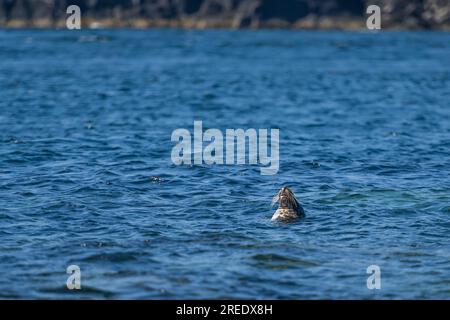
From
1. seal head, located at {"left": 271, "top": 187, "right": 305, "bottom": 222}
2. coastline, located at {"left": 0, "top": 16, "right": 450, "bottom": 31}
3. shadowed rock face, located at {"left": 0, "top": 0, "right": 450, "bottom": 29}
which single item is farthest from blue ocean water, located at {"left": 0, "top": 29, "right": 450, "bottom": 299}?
shadowed rock face, located at {"left": 0, "top": 0, "right": 450, "bottom": 29}

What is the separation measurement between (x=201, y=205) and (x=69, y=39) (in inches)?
3059

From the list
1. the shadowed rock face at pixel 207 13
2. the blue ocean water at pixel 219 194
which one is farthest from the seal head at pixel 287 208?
the shadowed rock face at pixel 207 13

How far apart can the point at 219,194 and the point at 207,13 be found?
106 m

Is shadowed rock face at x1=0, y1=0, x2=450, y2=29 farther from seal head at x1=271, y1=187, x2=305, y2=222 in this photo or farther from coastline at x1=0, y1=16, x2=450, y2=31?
seal head at x1=271, y1=187, x2=305, y2=222

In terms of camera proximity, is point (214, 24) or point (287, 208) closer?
point (287, 208)

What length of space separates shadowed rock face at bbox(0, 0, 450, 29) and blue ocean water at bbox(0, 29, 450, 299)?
7591cm

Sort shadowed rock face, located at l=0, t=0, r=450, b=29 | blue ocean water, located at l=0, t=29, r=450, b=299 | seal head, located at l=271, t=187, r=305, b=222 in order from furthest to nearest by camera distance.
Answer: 1. shadowed rock face, located at l=0, t=0, r=450, b=29
2. seal head, located at l=271, t=187, r=305, b=222
3. blue ocean water, located at l=0, t=29, r=450, b=299

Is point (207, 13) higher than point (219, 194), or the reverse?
point (207, 13)

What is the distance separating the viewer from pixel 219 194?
821 inches

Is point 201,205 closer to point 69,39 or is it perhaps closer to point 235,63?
point 235,63

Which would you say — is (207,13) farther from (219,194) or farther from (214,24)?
(219,194)

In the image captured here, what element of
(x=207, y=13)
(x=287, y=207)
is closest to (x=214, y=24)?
(x=207, y=13)

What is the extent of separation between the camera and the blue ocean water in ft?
47.9

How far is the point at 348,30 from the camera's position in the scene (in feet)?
404
